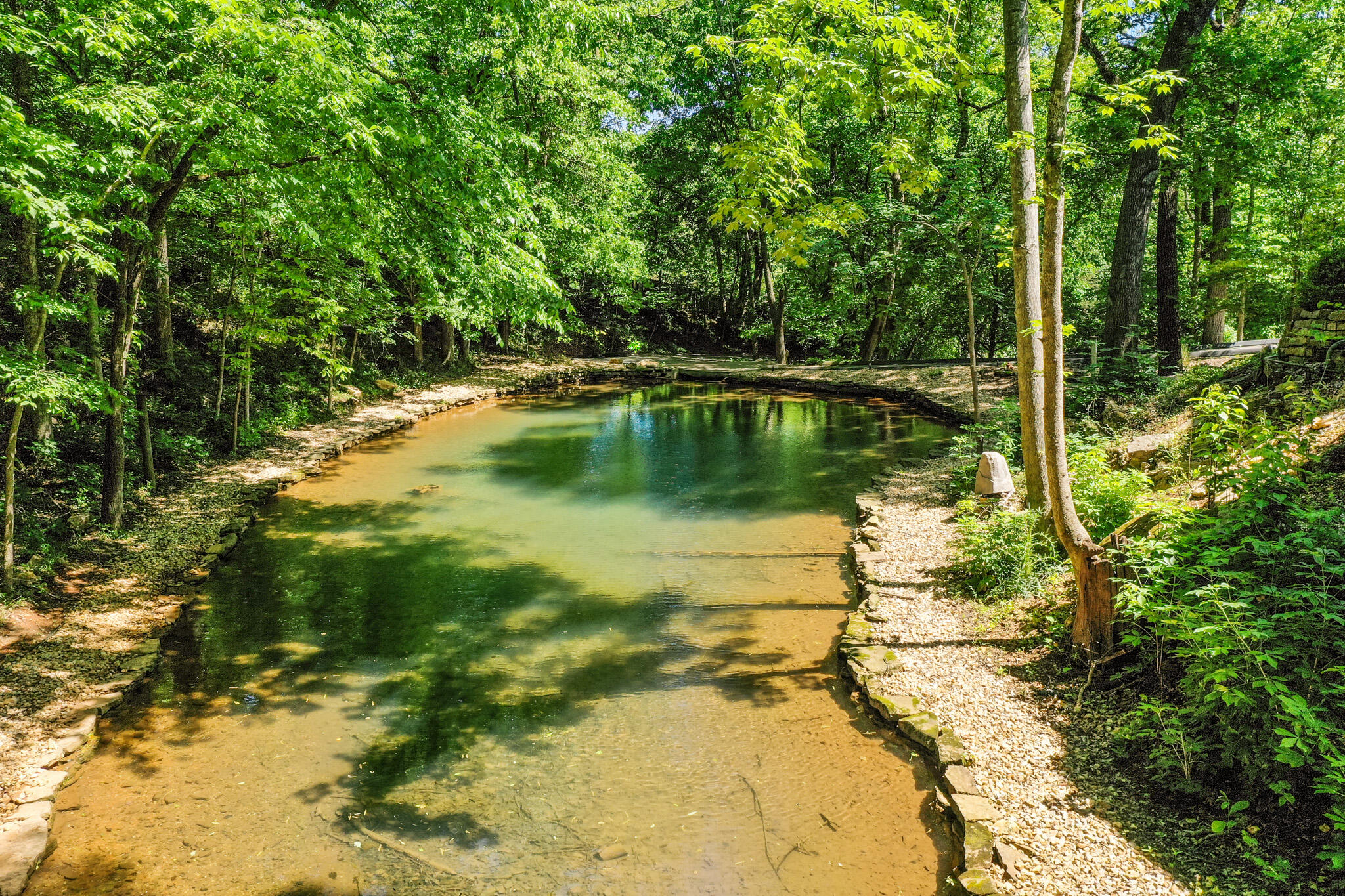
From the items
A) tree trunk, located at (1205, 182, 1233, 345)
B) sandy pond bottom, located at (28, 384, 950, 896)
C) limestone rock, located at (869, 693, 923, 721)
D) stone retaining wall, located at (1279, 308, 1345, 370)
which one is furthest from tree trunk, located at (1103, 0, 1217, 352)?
limestone rock, located at (869, 693, 923, 721)

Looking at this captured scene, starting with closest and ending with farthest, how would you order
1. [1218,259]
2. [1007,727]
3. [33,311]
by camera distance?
1. [1007,727]
2. [33,311]
3. [1218,259]

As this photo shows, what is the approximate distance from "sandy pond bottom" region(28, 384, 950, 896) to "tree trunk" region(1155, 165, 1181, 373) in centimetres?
579

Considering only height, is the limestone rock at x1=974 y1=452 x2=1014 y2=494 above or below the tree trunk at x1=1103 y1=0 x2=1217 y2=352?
below

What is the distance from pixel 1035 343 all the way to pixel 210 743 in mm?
6554

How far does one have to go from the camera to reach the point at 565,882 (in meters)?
3.18

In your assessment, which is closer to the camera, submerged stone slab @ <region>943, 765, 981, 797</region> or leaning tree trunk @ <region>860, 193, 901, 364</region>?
submerged stone slab @ <region>943, 765, 981, 797</region>

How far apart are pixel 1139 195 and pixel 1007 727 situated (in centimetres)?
925

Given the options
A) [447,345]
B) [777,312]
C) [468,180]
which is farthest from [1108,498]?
[777,312]

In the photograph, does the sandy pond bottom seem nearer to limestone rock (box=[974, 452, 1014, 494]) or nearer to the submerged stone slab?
the submerged stone slab

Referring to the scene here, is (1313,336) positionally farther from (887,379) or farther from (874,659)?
(887,379)

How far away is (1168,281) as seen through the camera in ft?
33.9

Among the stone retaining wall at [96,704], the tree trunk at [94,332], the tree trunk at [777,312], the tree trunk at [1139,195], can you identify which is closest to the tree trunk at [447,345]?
the stone retaining wall at [96,704]

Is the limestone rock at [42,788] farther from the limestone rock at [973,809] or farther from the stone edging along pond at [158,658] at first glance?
the limestone rock at [973,809]

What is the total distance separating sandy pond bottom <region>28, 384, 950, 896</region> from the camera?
3311 millimetres
